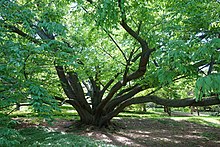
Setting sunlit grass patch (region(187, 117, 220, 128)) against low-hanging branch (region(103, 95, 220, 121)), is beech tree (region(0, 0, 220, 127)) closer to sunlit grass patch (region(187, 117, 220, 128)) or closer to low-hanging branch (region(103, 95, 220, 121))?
low-hanging branch (region(103, 95, 220, 121))

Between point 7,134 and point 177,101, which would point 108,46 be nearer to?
point 177,101

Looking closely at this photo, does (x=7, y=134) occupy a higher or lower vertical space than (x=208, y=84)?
lower

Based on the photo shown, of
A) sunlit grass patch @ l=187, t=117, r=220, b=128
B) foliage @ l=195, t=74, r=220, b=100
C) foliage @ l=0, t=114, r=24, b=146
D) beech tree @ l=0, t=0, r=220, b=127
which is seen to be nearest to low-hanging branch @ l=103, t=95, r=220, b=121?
beech tree @ l=0, t=0, r=220, b=127

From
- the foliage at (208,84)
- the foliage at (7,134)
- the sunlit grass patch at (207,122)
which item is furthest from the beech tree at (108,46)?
the sunlit grass patch at (207,122)

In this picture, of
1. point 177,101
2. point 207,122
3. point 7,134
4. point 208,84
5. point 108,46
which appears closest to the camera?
point 208,84

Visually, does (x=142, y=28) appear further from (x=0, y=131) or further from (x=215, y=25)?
(x=0, y=131)

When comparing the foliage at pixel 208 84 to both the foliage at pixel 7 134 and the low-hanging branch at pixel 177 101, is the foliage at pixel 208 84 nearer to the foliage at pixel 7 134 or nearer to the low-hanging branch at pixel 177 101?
the foliage at pixel 7 134

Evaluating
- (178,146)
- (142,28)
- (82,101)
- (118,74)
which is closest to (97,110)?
(82,101)

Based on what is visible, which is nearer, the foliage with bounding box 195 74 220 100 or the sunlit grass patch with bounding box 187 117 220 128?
the foliage with bounding box 195 74 220 100

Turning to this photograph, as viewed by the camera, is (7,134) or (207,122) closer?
(7,134)

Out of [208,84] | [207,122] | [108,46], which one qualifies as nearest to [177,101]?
[108,46]

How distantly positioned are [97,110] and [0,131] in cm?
569

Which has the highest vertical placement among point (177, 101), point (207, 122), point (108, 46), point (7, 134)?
point (108, 46)

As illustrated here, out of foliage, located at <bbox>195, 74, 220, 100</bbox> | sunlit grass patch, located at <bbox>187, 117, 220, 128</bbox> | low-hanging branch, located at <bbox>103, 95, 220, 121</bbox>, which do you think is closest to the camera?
foliage, located at <bbox>195, 74, 220, 100</bbox>
